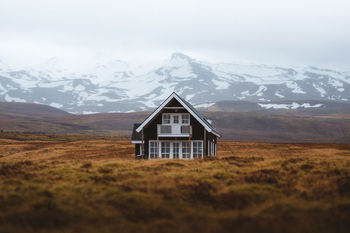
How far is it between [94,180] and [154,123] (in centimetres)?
2630

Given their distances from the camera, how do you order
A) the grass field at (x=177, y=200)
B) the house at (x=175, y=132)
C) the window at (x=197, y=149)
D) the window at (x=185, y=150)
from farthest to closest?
the window at (x=185, y=150)
the window at (x=197, y=149)
the house at (x=175, y=132)
the grass field at (x=177, y=200)

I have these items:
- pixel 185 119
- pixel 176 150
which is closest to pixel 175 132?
pixel 185 119

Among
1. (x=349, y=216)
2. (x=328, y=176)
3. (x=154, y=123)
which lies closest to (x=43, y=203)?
(x=349, y=216)

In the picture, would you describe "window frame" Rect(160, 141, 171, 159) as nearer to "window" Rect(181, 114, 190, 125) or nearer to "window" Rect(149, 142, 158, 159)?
"window" Rect(149, 142, 158, 159)

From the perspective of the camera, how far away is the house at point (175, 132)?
48.6m

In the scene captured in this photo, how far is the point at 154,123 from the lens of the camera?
5003cm

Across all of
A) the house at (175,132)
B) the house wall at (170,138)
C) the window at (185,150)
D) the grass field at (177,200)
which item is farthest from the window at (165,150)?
the grass field at (177,200)

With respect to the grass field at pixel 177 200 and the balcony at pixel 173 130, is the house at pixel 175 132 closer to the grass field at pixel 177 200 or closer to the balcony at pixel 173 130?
the balcony at pixel 173 130

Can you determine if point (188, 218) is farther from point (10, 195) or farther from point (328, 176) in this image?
point (328, 176)

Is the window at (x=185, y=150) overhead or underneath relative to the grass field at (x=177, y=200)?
overhead

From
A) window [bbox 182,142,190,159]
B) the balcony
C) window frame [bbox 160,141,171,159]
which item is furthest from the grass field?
window frame [bbox 160,141,171,159]

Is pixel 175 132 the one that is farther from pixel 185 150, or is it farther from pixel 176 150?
pixel 185 150

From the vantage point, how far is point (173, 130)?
161ft

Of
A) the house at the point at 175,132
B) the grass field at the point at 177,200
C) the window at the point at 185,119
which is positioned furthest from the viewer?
the window at the point at 185,119
